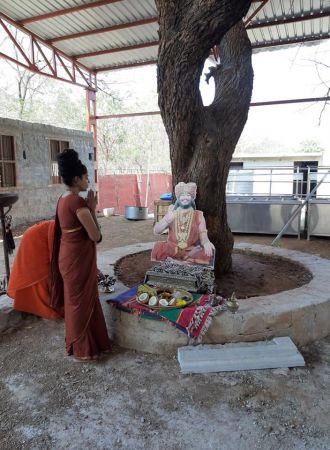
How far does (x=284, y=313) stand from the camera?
9.47 ft

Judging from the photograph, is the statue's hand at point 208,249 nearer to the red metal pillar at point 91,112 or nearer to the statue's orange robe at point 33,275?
the statue's orange robe at point 33,275

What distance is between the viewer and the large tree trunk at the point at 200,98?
305 cm

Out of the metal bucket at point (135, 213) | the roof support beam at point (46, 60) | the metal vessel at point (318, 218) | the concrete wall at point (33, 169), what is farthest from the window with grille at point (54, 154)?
the metal vessel at point (318, 218)

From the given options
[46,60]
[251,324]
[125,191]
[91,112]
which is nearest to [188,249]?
[251,324]

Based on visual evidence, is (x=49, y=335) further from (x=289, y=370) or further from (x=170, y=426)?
(x=289, y=370)

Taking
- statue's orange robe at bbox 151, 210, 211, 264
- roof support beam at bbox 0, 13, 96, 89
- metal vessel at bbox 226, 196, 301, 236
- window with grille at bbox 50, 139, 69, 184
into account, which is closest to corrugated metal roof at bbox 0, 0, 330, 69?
roof support beam at bbox 0, 13, 96, 89

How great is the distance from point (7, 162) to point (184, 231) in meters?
7.08

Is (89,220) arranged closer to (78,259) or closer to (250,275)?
(78,259)

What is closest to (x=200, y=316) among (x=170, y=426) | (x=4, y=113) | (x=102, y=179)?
(x=170, y=426)

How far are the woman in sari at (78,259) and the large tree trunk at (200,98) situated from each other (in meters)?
1.39

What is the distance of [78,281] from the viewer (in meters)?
2.67

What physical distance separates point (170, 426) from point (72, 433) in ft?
1.86

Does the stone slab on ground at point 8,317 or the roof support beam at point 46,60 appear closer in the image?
the stone slab on ground at point 8,317

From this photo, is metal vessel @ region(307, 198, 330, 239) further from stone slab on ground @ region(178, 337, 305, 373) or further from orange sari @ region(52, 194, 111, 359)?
orange sari @ region(52, 194, 111, 359)
